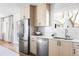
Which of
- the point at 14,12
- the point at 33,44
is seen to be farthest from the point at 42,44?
the point at 14,12

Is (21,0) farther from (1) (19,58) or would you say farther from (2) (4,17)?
(1) (19,58)

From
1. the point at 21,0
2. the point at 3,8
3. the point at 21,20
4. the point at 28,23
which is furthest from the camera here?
the point at 28,23

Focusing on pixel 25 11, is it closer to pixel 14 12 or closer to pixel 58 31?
pixel 14 12

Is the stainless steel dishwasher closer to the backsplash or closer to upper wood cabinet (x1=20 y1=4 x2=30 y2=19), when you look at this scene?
the backsplash

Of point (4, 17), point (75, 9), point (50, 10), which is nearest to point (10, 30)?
→ point (4, 17)

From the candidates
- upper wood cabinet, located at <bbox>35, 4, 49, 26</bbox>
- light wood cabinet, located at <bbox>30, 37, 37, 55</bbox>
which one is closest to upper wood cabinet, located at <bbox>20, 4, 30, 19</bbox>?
upper wood cabinet, located at <bbox>35, 4, 49, 26</bbox>

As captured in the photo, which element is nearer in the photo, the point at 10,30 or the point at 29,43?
the point at 10,30

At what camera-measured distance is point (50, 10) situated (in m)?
2.58

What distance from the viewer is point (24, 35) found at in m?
2.47

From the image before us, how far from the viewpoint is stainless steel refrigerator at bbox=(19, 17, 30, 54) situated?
2400mm

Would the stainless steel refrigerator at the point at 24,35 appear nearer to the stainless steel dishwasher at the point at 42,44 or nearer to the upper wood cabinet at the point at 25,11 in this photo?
the upper wood cabinet at the point at 25,11

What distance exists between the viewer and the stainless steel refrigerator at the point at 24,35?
7.88 feet

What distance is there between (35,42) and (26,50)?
0.24 metres

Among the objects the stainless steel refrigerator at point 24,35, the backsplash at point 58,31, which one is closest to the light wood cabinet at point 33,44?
the stainless steel refrigerator at point 24,35
